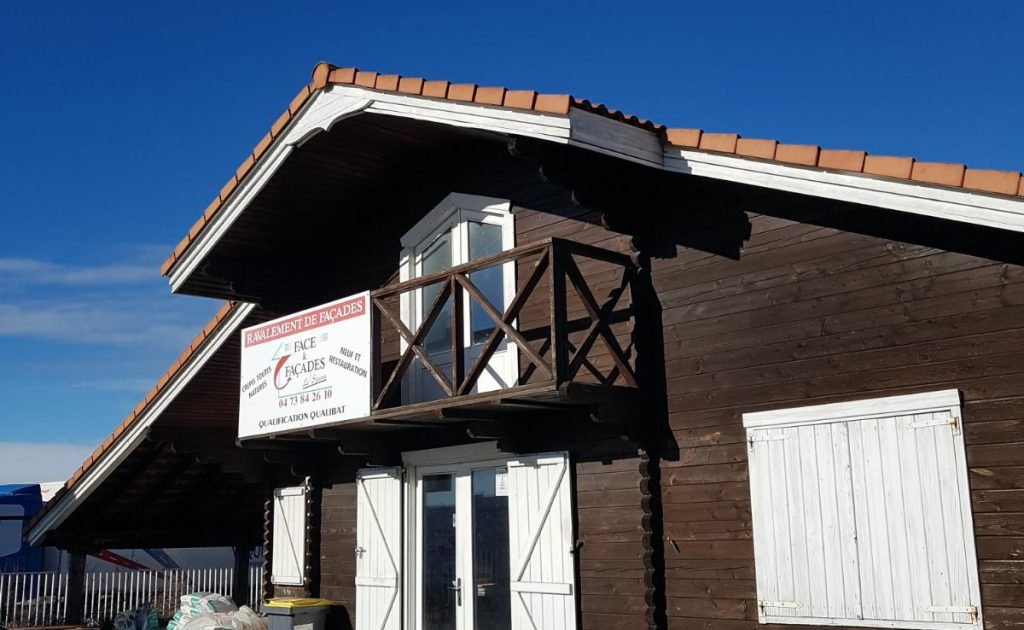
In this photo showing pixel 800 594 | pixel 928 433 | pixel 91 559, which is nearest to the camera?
pixel 928 433

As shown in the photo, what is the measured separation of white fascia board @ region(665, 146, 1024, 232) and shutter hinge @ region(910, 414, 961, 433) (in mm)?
1376

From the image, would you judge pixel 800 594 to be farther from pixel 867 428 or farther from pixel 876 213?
pixel 876 213

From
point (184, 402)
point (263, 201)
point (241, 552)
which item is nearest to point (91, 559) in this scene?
point (241, 552)

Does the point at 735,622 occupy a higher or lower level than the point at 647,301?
lower

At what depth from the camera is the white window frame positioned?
22.3 ft

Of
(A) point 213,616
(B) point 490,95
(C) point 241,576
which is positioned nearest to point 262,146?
(B) point 490,95

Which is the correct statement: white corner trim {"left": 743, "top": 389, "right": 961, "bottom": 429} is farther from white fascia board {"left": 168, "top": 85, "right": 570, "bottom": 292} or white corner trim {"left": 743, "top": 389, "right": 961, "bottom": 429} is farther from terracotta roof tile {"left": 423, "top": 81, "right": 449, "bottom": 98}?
terracotta roof tile {"left": 423, "top": 81, "right": 449, "bottom": 98}

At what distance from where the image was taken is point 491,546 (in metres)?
10.2

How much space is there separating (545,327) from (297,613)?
4.55m

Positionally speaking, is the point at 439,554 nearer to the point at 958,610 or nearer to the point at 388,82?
the point at 388,82

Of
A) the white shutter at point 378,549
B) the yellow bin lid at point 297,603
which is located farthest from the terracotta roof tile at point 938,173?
the yellow bin lid at point 297,603

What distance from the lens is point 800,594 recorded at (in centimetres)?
760

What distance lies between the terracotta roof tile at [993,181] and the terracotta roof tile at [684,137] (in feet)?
7.39

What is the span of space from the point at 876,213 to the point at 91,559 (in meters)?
24.5
